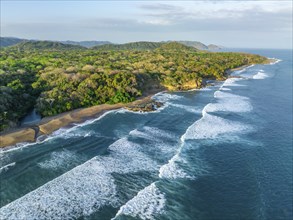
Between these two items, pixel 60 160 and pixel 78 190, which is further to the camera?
pixel 60 160

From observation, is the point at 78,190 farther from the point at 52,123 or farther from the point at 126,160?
the point at 52,123

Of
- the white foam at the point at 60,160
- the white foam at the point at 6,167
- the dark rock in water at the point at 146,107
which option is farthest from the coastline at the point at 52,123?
the white foam at the point at 60,160

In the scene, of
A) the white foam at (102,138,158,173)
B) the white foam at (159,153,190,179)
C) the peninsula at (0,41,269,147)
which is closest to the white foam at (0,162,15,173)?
the peninsula at (0,41,269,147)

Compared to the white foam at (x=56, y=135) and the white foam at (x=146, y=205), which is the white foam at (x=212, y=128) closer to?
the white foam at (x=56, y=135)

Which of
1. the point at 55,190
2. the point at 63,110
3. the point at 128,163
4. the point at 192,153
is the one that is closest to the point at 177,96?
the point at 63,110

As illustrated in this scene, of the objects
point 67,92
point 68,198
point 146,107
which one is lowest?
point 68,198

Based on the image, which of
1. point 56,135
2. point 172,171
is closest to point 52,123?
point 56,135
